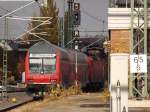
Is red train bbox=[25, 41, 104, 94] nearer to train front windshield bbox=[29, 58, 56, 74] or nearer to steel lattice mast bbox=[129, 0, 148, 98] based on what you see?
train front windshield bbox=[29, 58, 56, 74]

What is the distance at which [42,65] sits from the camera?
122 feet

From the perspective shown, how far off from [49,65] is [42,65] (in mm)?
448

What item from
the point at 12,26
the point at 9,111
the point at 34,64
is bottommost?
the point at 9,111

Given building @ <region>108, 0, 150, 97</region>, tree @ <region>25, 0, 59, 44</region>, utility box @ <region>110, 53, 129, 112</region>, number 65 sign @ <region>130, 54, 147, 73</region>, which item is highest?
tree @ <region>25, 0, 59, 44</region>

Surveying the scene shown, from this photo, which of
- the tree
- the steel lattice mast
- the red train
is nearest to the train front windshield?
the red train

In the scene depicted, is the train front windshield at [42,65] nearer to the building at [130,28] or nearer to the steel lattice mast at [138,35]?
the building at [130,28]

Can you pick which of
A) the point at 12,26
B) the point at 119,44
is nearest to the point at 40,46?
the point at 119,44

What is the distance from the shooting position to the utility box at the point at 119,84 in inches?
548

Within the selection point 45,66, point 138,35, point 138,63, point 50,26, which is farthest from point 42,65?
point 50,26

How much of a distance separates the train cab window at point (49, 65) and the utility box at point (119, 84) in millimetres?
22690

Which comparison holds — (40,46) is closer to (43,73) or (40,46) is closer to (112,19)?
(43,73)

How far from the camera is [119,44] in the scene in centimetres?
2817

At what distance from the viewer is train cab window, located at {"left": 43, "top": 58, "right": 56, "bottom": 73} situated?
A: 37188mm

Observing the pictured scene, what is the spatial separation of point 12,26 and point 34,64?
3552cm
